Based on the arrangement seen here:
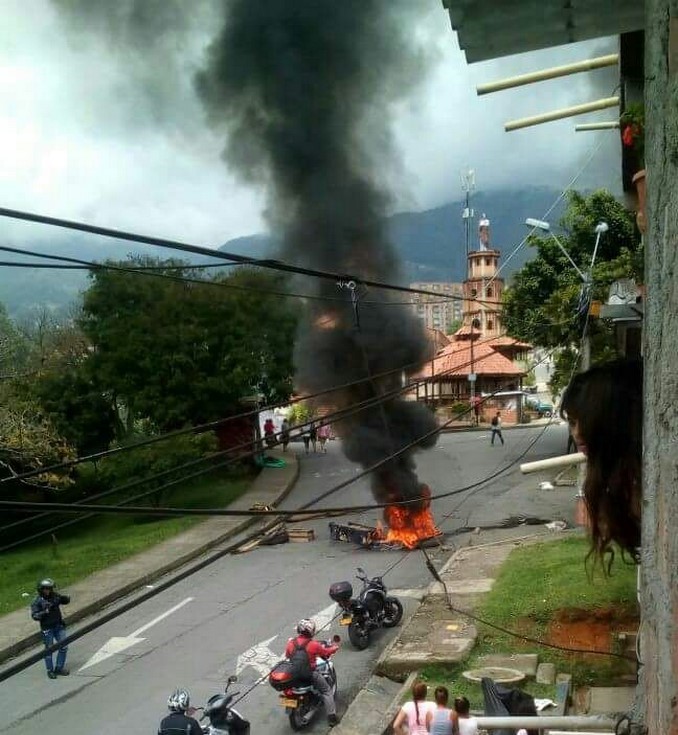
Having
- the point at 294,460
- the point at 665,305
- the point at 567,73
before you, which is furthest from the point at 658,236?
the point at 294,460

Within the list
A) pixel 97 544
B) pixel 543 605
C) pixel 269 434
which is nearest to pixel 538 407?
pixel 97 544

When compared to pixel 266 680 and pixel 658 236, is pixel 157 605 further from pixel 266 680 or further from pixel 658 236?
pixel 658 236

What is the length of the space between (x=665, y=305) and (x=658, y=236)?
20 centimetres

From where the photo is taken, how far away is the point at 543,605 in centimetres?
945

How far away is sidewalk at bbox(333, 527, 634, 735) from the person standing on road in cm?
152

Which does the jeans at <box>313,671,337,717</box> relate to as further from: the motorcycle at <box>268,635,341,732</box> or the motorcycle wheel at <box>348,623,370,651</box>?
the motorcycle wheel at <box>348,623,370,651</box>

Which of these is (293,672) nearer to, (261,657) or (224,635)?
(261,657)

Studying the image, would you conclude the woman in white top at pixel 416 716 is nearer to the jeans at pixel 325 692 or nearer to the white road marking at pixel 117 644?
the jeans at pixel 325 692

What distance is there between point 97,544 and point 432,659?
37.9 feet

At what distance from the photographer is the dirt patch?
27.7 feet

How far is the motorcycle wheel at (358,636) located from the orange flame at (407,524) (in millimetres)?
5312

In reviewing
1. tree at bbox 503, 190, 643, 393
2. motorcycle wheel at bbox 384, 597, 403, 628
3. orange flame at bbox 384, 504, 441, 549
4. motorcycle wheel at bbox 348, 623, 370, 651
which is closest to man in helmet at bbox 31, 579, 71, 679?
motorcycle wheel at bbox 348, 623, 370, 651

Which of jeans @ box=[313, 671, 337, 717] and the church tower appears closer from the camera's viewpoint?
jeans @ box=[313, 671, 337, 717]

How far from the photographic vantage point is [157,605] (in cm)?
1274
